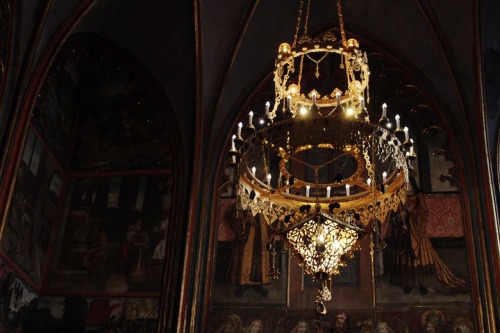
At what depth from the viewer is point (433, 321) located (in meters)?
10.1

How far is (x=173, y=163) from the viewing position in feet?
39.2

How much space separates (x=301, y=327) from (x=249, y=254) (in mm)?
1485

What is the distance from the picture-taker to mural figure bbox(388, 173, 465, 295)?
10.5 m

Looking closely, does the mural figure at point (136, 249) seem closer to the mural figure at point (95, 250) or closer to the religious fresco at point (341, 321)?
the mural figure at point (95, 250)

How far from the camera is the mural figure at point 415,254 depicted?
1045 cm

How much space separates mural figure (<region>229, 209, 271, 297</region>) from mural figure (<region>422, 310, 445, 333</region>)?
7.75ft

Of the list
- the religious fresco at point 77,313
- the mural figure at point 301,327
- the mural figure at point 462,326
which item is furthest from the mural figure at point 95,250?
the mural figure at point 462,326

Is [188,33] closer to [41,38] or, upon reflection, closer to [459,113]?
[41,38]

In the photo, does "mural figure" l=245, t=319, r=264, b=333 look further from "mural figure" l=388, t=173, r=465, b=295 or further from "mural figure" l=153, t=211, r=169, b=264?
"mural figure" l=388, t=173, r=465, b=295

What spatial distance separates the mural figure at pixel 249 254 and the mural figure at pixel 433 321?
7.75ft

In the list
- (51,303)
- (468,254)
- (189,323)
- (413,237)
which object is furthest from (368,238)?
(51,303)

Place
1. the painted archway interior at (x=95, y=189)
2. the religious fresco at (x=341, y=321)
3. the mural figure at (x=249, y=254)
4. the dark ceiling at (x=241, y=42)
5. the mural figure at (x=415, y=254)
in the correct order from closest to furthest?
1. the religious fresco at (x=341, y=321)
2. the mural figure at (x=415, y=254)
3. the painted archway interior at (x=95, y=189)
4. the mural figure at (x=249, y=254)
5. the dark ceiling at (x=241, y=42)

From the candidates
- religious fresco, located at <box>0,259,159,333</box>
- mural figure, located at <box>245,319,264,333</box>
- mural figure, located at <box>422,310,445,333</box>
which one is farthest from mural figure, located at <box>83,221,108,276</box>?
mural figure, located at <box>422,310,445,333</box>

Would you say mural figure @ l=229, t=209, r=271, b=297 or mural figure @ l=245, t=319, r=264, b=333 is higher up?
mural figure @ l=229, t=209, r=271, b=297
